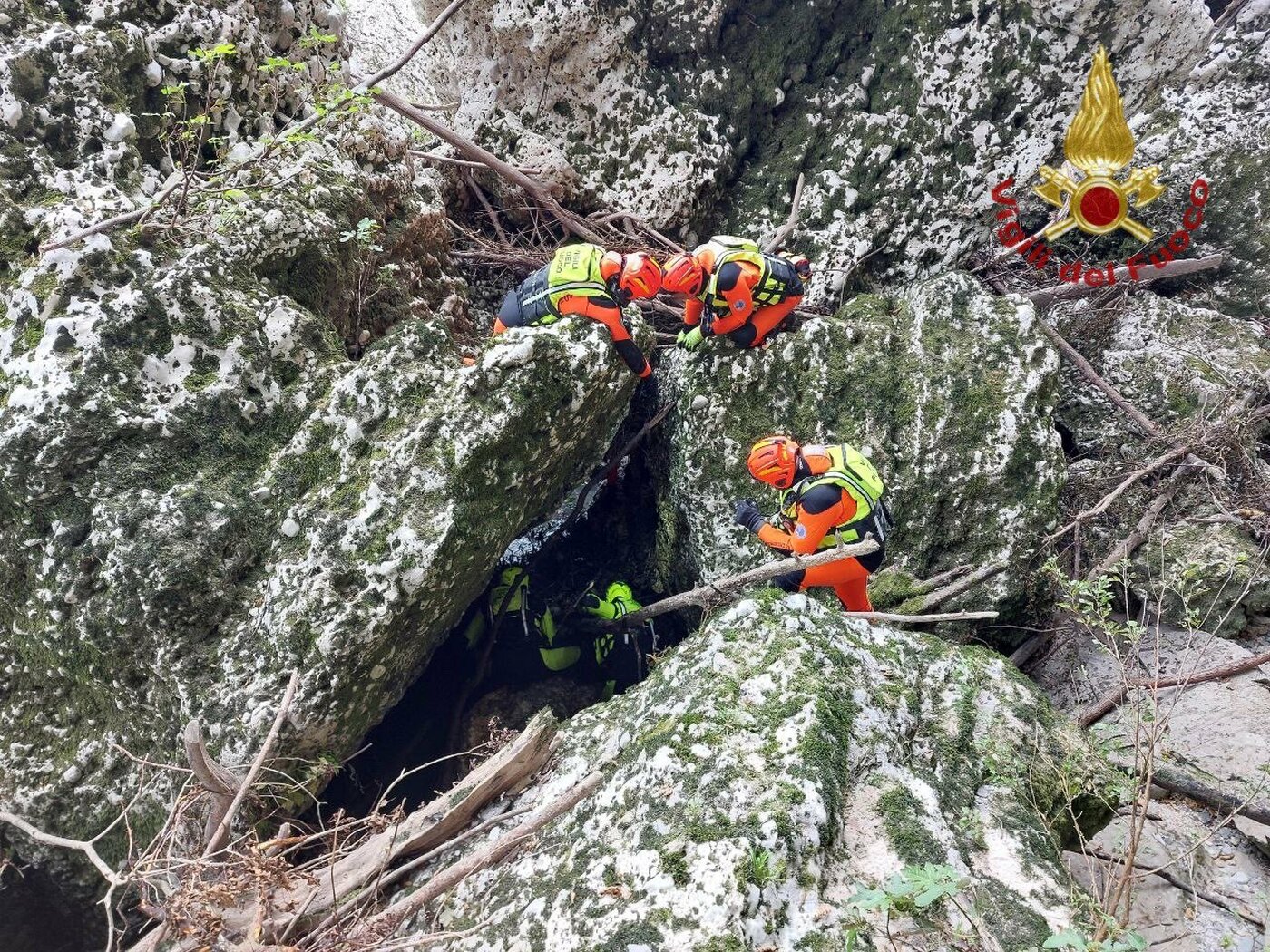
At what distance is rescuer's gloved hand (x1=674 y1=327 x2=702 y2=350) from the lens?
500 cm

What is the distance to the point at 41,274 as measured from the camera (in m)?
3.15

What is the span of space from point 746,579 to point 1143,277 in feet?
14.7

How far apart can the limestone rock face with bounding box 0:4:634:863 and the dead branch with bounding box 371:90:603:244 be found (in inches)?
59.3

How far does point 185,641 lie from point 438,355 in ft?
6.14

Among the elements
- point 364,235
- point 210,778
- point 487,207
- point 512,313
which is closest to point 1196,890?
point 210,778

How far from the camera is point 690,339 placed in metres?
5.02

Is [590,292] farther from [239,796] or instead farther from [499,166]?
[239,796]

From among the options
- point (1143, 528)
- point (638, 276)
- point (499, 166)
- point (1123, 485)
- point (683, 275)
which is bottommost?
point (1143, 528)

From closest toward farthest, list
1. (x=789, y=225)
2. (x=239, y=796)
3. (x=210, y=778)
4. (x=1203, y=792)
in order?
(x=239, y=796) → (x=210, y=778) → (x=1203, y=792) → (x=789, y=225)

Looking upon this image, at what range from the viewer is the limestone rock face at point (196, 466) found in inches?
122

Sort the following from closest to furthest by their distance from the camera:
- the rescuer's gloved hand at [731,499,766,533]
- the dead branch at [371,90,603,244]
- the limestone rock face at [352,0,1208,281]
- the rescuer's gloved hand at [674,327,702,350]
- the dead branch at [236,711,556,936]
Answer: the dead branch at [236,711,556,936] < the rescuer's gloved hand at [731,499,766,533] < the rescuer's gloved hand at [674,327,702,350] < the dead branch at [371,90,603,244] < the limestone rock face at [352,0,1208,281]

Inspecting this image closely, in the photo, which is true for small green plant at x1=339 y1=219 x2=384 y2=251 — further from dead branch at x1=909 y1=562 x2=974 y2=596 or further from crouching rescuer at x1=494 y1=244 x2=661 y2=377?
dead branch at x1=909 y1=562 x2=974 y2=596

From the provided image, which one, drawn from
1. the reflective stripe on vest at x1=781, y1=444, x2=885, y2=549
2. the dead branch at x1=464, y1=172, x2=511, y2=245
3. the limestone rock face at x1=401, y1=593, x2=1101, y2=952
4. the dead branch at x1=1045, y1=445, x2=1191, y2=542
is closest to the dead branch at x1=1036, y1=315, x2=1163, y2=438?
the dead branch at x1=1045, y1=445, x2=1191, y2=542

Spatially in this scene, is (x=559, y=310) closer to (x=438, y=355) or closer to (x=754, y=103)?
(x=438, y=355)
